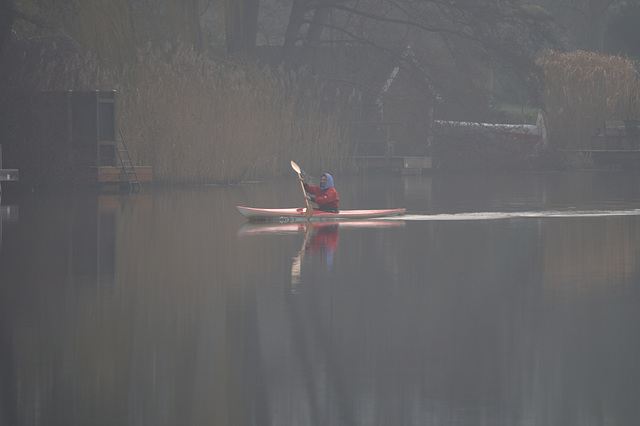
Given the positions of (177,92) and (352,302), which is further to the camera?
(177,92)

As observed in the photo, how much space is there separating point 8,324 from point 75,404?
9.49ft

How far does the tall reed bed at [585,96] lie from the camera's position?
47.8 meters

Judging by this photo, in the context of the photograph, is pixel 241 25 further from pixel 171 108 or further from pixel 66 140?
pixel 66 140

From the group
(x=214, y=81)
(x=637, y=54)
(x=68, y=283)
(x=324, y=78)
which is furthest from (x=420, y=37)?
(x=68, y=283)

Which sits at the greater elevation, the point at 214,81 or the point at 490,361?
the point at 214,81

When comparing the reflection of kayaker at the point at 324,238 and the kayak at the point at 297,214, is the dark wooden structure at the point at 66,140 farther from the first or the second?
the reflection of kayaker at the point at 324,238

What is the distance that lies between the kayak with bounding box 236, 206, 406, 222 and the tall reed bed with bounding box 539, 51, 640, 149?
2731 centimetres

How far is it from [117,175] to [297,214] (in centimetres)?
999

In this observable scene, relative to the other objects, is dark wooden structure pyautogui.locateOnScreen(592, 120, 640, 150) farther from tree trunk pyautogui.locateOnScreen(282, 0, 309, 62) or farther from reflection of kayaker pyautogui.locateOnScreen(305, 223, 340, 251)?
reflection of kayaker pyautogui.locateOnScreen(305, 223, 340, 251)

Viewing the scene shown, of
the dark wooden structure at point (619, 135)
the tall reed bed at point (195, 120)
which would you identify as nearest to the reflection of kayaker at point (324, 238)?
the tall reed bed at point (195, 120)

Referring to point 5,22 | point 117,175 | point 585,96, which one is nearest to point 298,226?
point 117,175

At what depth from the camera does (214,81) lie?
33.5 m

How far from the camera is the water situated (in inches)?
287

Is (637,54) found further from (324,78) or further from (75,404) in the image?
(75,404)
